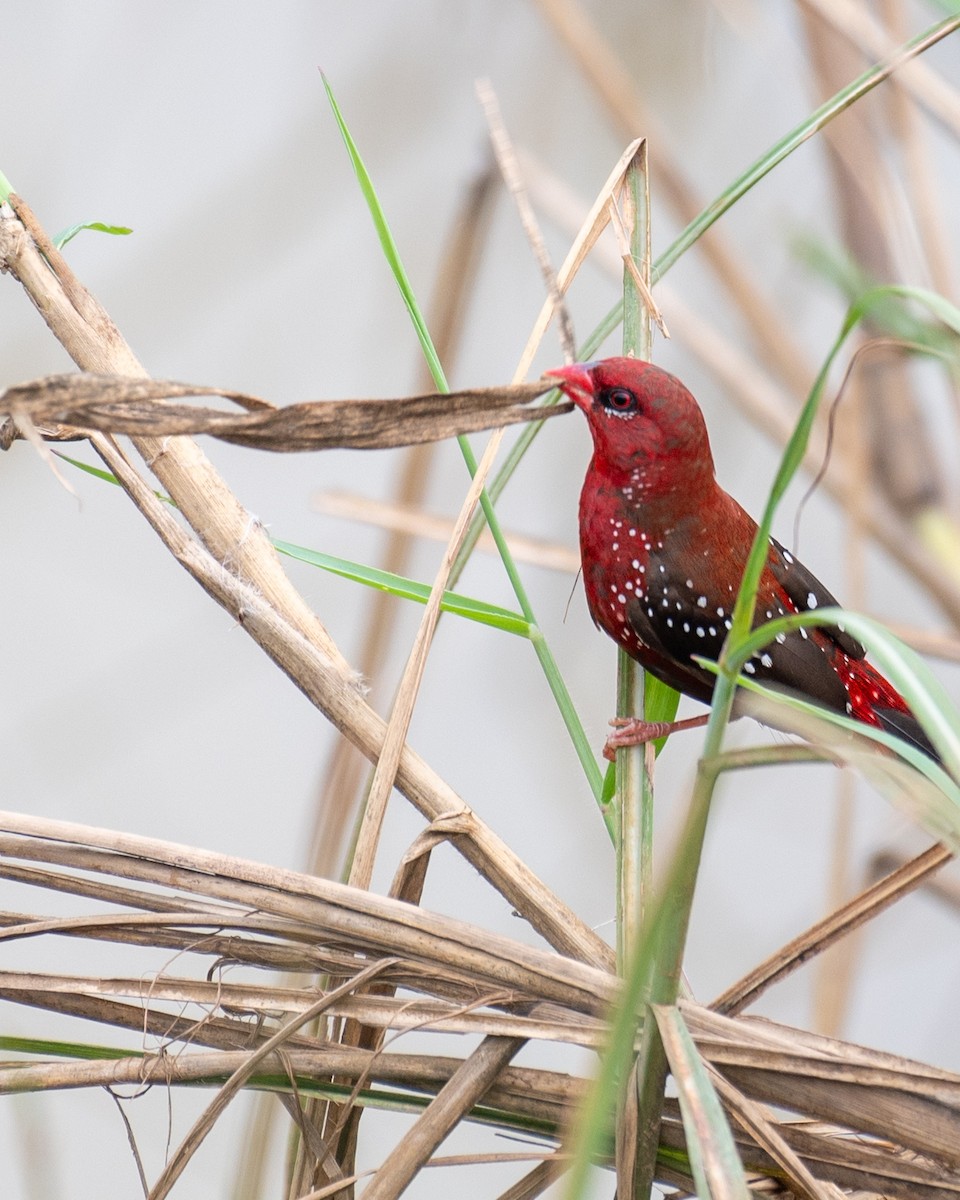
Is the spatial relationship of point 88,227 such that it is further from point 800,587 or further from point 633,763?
point 800,587

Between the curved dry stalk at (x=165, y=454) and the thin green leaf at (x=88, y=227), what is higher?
the thin green leaf at (x=88, y=227)

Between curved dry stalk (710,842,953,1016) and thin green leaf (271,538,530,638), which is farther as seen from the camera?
thin green leaf (271,538,530,638)

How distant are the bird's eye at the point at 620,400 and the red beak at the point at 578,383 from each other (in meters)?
0.02

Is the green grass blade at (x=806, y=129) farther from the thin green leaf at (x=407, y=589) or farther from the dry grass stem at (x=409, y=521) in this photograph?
the dry grass stem at (x=409, y=521)

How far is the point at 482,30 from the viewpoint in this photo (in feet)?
6.64

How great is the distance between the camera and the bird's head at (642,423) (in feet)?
3.74

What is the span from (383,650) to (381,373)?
0.90 meters

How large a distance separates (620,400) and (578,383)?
0.17 ft

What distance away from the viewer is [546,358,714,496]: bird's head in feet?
3.74

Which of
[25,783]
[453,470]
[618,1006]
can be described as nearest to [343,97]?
[453,470]

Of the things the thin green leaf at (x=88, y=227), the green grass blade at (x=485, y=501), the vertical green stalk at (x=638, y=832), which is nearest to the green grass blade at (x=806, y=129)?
the vertical green stalk at (x=638, y=832)

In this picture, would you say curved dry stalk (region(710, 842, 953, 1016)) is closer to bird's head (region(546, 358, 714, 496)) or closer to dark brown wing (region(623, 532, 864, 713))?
dark brown wing (region(623, 532, 864, 713))

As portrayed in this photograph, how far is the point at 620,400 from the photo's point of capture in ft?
3.85

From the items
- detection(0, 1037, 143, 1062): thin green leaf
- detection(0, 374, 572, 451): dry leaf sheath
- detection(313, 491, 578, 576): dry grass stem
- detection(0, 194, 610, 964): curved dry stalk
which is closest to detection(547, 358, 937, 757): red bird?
detection(313, 491, 578, 576): dry grass stem
